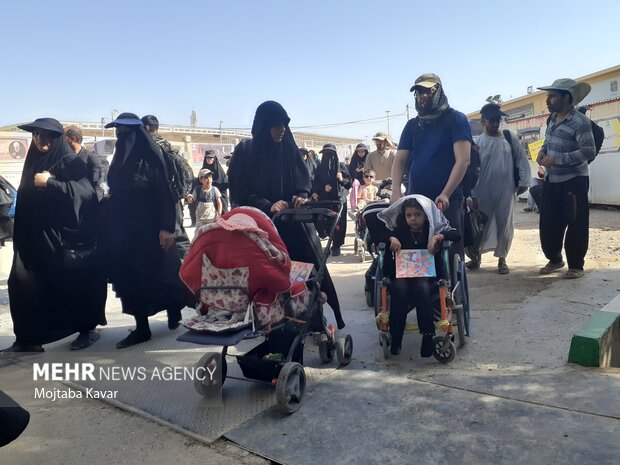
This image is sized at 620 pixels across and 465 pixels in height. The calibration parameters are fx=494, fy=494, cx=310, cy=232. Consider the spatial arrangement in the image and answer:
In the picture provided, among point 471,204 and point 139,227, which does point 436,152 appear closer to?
point 471,204

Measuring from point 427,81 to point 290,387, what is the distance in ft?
8.95

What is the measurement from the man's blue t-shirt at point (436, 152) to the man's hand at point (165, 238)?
7.23 ft

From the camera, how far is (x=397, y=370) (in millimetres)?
3441

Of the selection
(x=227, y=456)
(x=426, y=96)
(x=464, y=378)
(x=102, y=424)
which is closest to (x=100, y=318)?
(x=102, y=424)

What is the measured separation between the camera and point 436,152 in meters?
4.27

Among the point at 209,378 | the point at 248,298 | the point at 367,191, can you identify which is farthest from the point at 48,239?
the point at 367,191

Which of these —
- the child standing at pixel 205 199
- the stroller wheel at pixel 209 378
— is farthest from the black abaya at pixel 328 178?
the stroller wheel at pixel 209 378

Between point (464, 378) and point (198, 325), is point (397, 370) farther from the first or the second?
point (198, 325)

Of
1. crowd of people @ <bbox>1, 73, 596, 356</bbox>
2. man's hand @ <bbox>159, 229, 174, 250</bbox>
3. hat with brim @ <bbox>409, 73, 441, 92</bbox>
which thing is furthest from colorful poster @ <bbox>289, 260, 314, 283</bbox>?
hat with brim @ <bbox>409, 73, 441, 92</bbox>

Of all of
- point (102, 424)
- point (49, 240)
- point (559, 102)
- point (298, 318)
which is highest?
point (559, 102)

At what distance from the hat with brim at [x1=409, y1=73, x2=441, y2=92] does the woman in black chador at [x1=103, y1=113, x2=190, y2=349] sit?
2279 mm

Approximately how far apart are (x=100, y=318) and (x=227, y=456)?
8.35ft

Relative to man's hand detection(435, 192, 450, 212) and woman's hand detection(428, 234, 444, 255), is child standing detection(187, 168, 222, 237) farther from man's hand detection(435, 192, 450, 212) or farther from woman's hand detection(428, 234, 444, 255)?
woman's hand detection(428, 234, 444, 255)

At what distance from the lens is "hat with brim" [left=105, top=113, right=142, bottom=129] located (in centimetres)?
413
